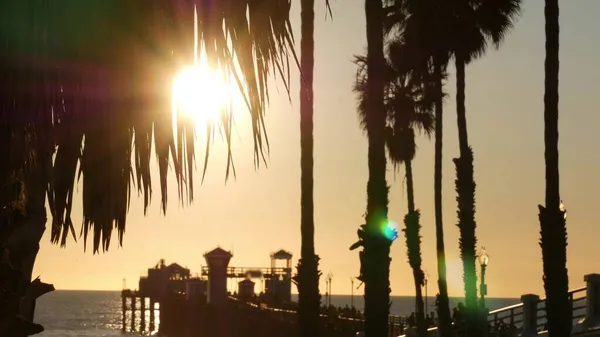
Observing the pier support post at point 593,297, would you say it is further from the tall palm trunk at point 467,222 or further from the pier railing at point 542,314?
the tall palm trunk at point 467,222

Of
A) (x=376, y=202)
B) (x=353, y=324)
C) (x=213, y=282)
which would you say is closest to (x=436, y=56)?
(x=376, y=202)

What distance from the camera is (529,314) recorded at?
26.6 m

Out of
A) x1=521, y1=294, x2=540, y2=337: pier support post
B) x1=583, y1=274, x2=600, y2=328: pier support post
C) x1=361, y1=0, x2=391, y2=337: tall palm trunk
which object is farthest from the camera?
x1=521, y1=294, x2=540, y2=337: pier support post

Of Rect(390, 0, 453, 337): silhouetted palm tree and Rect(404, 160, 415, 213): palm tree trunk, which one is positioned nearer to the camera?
Rect(390, 0, 453, 337): silhouetted palm tree

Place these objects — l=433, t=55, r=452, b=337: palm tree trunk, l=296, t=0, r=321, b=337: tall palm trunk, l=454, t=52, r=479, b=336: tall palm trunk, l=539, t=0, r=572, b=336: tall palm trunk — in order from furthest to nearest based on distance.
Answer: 1. l=433, t=55, r=452, b=337: palm tree trunk
2. l=454, t=52, r=479, b=336: tall palm trunk
3. l=296, t=0, r=321, b=337: tall palm trunk
4. l=539, t=0, r=572, b=336: tall palm trunk

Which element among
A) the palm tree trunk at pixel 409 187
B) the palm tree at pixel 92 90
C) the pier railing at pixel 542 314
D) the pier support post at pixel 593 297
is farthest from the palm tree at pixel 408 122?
the palm tree at pixel 92 90

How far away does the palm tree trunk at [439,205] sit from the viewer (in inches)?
1214

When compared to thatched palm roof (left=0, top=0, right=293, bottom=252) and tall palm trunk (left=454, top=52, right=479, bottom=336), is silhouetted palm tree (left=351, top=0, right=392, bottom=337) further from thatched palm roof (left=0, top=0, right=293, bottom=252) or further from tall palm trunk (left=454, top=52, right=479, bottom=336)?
thatched palm roof (left=0, top=0, right=293, bottom=252)

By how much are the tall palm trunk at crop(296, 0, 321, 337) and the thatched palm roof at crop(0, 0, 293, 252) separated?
1695cm

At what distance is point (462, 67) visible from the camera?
94.1ft

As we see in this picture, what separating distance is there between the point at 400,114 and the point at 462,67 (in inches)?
294

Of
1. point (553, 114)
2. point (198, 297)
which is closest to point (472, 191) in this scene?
point (553, 114)

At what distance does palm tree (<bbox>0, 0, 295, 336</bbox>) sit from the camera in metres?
4.68

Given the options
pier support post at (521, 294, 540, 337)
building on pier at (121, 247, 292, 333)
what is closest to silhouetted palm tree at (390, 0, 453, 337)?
pier support post at (521, 294, 540, 337)
